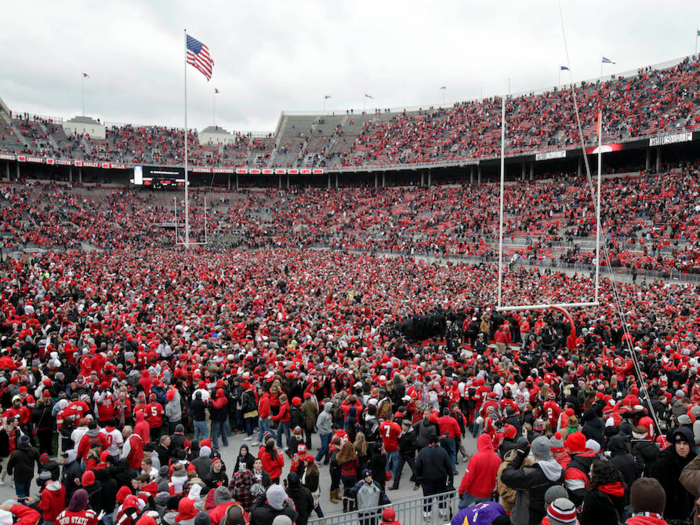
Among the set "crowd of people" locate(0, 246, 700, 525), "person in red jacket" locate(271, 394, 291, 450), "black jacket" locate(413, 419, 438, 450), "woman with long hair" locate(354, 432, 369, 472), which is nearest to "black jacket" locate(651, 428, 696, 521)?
"crowd of people" locate(0, 246, 700, 525)

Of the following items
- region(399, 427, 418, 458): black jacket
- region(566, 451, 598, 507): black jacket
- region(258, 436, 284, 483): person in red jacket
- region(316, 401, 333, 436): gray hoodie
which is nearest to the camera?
region(566, 451, 598, 507): black jacket

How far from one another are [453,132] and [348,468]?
5141cm

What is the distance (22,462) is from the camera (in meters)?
6.78

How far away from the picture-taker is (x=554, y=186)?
131 feet

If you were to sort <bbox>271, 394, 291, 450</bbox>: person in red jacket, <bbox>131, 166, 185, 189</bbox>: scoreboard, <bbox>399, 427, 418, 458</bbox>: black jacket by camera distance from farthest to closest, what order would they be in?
<bbox>131, 166, 185, 189</bbox>: scoreboard < <bbox>271, 394, 291, 450</bbox>: person in red jacket < <bbox>399, 427, 418, 458</bbox>: black jacket

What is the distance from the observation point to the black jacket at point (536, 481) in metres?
4.64

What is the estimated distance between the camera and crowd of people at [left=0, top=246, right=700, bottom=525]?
4891 mm

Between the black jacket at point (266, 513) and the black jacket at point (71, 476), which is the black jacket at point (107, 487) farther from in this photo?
the black jacket at point (266, 513)

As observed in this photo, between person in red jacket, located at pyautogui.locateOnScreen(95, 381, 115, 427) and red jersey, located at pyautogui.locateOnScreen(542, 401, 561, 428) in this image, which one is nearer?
red jersey, located at pyautogui.locateOnScreen(542, 401, 561, 428)

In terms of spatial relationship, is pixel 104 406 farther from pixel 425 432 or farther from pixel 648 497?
pixel 648 497

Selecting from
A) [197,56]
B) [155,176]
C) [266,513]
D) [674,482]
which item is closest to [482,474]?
[674,482]

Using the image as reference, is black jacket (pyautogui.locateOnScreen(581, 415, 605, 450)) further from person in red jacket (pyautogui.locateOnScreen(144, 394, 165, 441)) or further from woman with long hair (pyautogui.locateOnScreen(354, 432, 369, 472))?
person in red jacket (pyautogui.locateOnScreen(144, 394, 165, 441))

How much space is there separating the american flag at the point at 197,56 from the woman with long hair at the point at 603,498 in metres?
37.4

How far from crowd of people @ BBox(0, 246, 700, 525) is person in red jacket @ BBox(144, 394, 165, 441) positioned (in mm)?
21
